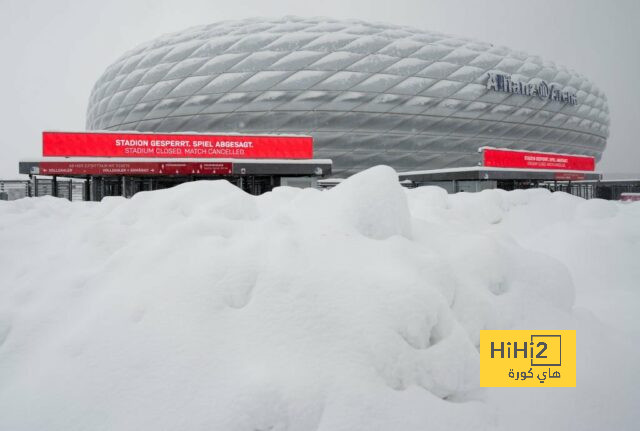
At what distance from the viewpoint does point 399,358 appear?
179 cm

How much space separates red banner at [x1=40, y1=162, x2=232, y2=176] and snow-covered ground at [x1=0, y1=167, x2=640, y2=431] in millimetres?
11512

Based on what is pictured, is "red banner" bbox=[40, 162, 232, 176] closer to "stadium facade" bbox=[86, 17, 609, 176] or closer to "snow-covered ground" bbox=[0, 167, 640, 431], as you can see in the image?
"stadium facade" bbox=[86, 17, 609, 176]

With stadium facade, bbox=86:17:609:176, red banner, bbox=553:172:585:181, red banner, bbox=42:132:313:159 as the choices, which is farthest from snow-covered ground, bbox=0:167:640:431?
red banner, bbox=553:172:585:181

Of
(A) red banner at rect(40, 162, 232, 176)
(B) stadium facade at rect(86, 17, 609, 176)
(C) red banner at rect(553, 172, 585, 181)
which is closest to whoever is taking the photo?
(A) red banner at rect(40, 162, 232, 176)

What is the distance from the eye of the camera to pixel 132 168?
45.7 feet

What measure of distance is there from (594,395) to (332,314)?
160 cm

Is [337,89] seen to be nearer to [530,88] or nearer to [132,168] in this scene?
[132,168]

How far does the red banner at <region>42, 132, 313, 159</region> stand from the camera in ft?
44.5

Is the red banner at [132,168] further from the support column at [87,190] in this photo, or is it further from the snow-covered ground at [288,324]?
the snow-covered ground at [288,324]

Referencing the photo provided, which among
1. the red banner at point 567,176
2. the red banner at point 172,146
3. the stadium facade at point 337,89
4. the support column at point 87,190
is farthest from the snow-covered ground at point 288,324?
the red banner at point 567,176

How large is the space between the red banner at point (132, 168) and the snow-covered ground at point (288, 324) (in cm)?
1151

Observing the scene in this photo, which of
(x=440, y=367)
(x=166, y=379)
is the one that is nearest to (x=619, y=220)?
(x=440, y=367)

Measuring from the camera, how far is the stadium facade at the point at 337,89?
22.1 m

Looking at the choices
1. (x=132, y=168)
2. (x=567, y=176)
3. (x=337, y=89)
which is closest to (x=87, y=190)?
(x=132, y=168)
